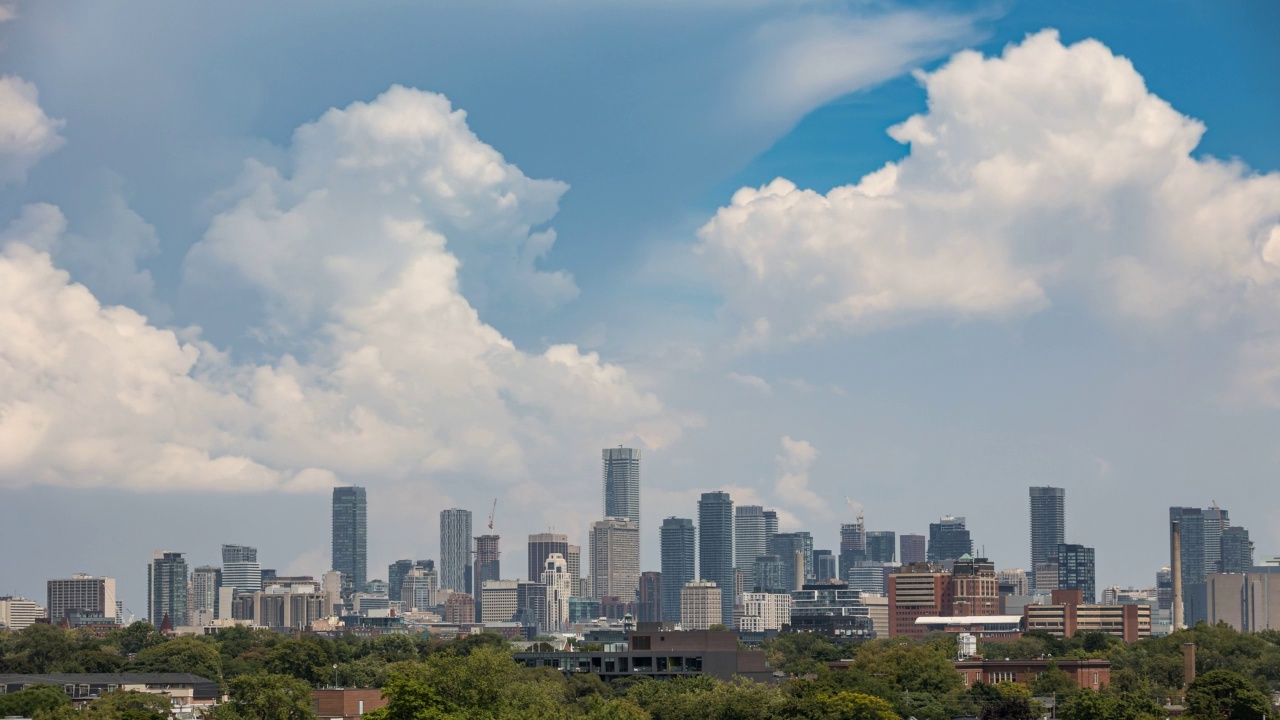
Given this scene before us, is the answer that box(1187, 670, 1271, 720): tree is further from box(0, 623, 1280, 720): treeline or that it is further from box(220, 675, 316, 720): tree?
box(220, 675, 316, 720): tree

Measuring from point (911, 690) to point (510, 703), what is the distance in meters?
63.3

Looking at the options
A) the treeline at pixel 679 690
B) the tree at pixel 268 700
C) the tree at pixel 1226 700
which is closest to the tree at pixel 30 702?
the treeline at pixel 679 690

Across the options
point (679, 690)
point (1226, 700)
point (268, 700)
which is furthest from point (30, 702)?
point (1226, 700)

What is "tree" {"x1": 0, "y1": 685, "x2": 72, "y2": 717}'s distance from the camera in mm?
120750

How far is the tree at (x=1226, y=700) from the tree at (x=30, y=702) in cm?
7997

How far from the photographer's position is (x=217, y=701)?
15550cm

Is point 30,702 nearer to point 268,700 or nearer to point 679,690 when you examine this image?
point 268,700

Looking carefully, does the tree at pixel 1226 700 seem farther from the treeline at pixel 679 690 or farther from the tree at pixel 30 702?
the tree at pixel 30 702

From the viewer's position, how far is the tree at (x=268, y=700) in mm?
117750

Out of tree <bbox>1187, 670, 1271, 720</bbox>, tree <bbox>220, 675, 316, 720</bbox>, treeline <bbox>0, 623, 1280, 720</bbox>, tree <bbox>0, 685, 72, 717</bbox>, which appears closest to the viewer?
treeline <bbox>0, 623, 1280, 720</bbox>

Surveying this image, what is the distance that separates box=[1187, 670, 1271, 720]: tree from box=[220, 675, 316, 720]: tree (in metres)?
62.4

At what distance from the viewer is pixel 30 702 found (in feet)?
409

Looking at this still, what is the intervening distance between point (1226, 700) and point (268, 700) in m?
68.0

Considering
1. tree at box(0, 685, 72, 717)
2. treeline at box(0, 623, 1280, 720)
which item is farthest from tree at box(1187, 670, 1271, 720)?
tree at box(0, 685, 72, 717)
